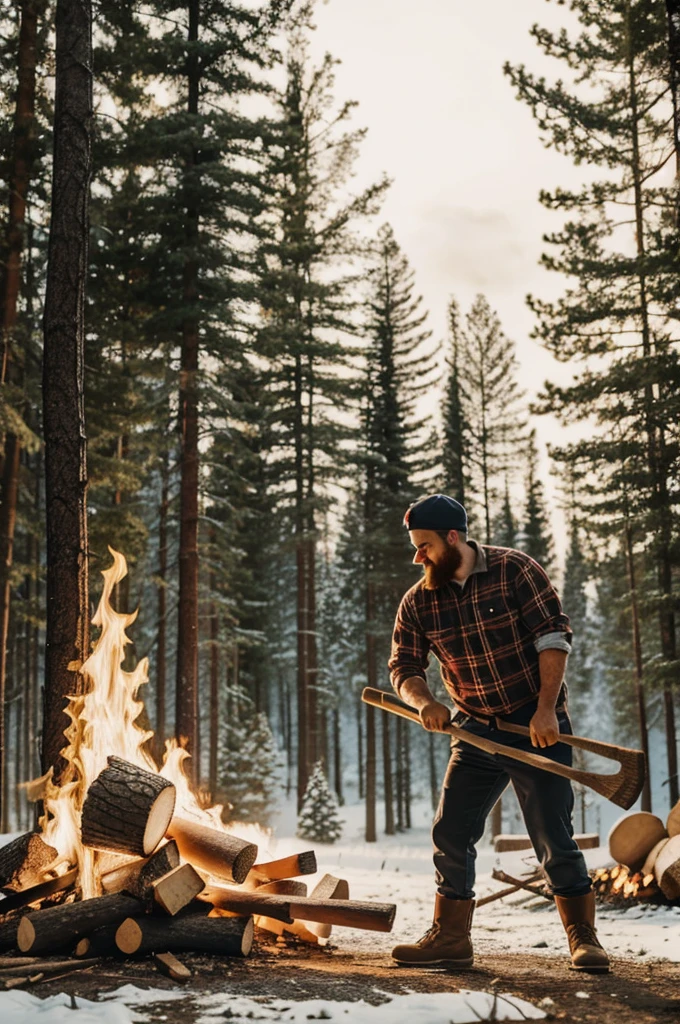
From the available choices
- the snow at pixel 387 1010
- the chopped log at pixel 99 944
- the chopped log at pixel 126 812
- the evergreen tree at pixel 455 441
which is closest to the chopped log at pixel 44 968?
the chopped log at pixel 99 944

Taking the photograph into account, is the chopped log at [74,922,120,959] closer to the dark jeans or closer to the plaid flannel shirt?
the dark jeans

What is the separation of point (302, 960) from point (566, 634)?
2.30 meters

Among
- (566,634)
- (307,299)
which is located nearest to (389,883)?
(566,634)

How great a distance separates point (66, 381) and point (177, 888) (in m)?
Answer: 4.03

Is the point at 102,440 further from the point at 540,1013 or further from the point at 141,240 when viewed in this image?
the point at 540,1013

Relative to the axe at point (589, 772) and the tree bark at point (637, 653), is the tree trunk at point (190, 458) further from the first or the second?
the axe at point (589, 772)

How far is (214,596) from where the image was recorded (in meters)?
22.2

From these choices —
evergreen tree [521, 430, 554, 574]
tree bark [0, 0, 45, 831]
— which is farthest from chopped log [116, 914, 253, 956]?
evergreen tree [521, 430, 554, 574]

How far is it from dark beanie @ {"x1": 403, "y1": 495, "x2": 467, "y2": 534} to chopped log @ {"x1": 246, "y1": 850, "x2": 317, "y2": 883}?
249 cm

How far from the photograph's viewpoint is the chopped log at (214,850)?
495 centimetres

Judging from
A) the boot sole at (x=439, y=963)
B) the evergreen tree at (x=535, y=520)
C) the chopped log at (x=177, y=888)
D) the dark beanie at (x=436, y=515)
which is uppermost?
the evergreen tree at (x=535, y=520)

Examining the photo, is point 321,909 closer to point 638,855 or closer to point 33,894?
point 33,894

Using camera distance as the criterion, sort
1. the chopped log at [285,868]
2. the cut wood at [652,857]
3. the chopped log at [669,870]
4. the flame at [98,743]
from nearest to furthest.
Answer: the flame at [98,743] → the chopped log at [285,868] → the chopped log at [669,870] → the cut wood at [652,857]

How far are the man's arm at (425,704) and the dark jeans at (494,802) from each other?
260 millimetres
